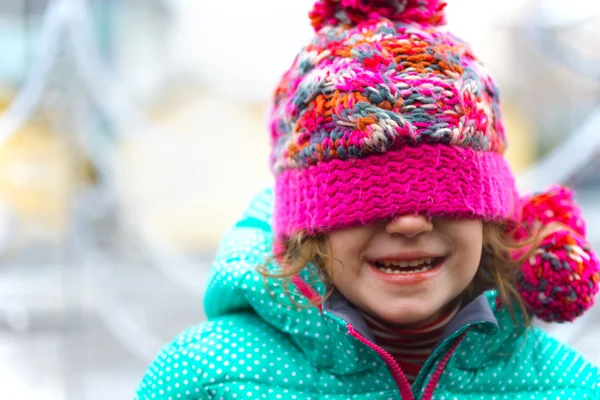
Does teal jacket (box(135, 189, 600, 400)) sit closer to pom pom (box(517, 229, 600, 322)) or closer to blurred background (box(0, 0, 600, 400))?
pom pom (box(517, 229, 600, 322))

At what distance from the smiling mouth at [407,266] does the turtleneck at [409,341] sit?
0.11 metres

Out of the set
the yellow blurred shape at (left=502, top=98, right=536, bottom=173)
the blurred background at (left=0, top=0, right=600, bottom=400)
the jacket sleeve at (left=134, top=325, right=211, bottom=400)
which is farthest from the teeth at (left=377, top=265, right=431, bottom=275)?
the yellow blurred shape at (left=502, top=98, right=536, bottom=173)

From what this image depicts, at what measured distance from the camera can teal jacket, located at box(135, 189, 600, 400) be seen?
3.64 ft

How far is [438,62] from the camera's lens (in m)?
1.04

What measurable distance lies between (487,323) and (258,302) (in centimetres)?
34

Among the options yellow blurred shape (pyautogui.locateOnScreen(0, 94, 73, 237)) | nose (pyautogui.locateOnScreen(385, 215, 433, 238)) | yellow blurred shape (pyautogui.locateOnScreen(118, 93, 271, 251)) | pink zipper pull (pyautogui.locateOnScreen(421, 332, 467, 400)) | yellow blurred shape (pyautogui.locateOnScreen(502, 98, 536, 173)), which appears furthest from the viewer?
A: yellow blurred shape (pyautogui.locateOnScreen(502, 98, 536, 173))

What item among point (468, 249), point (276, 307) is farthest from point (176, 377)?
point (468, 249)

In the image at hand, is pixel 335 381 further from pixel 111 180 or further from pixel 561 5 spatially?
pixel 561 5

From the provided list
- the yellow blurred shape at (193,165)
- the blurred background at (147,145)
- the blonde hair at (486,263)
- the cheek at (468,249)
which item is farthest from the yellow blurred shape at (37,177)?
the cheek at (468,249)

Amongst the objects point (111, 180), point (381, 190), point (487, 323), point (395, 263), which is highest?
point (381, 190)

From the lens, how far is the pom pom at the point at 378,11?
1.12 m

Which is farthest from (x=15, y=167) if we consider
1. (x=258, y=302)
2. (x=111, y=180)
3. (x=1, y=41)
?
(x=258, y=302)

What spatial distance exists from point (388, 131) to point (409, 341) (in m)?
0.35

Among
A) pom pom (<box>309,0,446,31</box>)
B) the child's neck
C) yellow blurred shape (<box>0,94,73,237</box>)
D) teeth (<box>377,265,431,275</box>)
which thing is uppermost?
pom pom (<box>309,0,446,31</box>)
